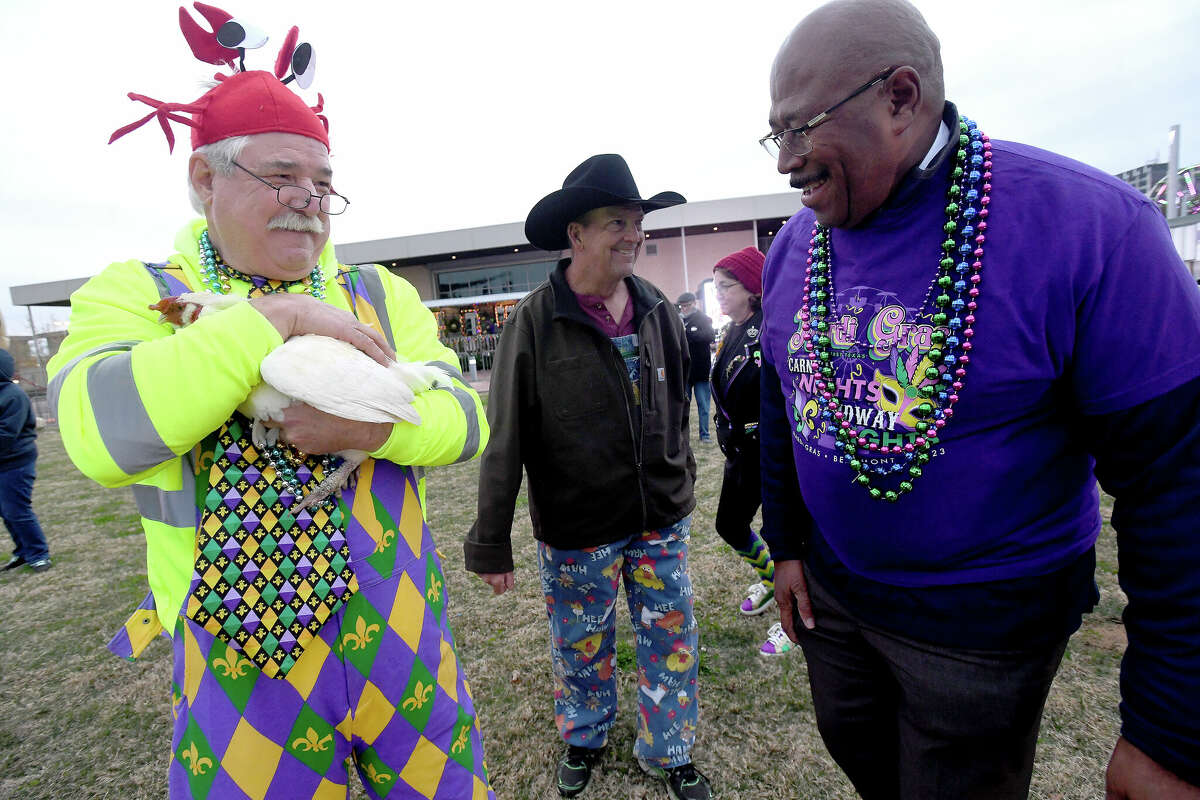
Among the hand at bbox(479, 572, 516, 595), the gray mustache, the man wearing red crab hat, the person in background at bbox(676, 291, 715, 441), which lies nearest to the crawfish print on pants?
the hand at bbox(479, 572, 516, 595)

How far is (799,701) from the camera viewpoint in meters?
2.71

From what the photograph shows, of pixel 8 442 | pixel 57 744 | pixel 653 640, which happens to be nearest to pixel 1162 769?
pixel 653 640

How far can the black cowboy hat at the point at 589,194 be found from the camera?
2145 millimetres

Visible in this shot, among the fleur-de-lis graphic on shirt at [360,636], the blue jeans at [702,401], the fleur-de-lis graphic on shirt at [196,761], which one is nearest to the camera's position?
the fleur-de-lis graphic on shirt at [196,761]

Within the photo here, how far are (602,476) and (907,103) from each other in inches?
58.0

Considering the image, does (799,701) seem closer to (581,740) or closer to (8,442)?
(581,740)

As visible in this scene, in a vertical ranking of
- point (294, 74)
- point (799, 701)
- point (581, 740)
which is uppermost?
point (294, 74)

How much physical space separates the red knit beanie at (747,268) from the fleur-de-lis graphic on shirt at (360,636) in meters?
2.95

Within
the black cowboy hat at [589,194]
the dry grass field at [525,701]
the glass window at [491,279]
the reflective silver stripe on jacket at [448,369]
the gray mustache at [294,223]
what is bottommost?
the dry grass field at [525,701]

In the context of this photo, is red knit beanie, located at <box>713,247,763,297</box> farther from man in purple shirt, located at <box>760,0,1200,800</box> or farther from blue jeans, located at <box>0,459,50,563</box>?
blue jeans, located at <box>0,459,50,563</box>

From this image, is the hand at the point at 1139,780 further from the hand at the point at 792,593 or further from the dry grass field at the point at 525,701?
the dry grass field at the point at 525,701

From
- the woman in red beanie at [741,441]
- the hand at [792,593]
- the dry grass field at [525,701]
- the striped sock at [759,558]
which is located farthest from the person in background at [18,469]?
the hand at [792,593]

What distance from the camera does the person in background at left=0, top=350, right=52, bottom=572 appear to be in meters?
4.67

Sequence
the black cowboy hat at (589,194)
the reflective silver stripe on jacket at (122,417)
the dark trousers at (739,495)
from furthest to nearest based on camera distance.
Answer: the dark trousers at (739,495) → the black cowboy hat at (589,194) → the reflective silver stripe on jacket at (122,417)
